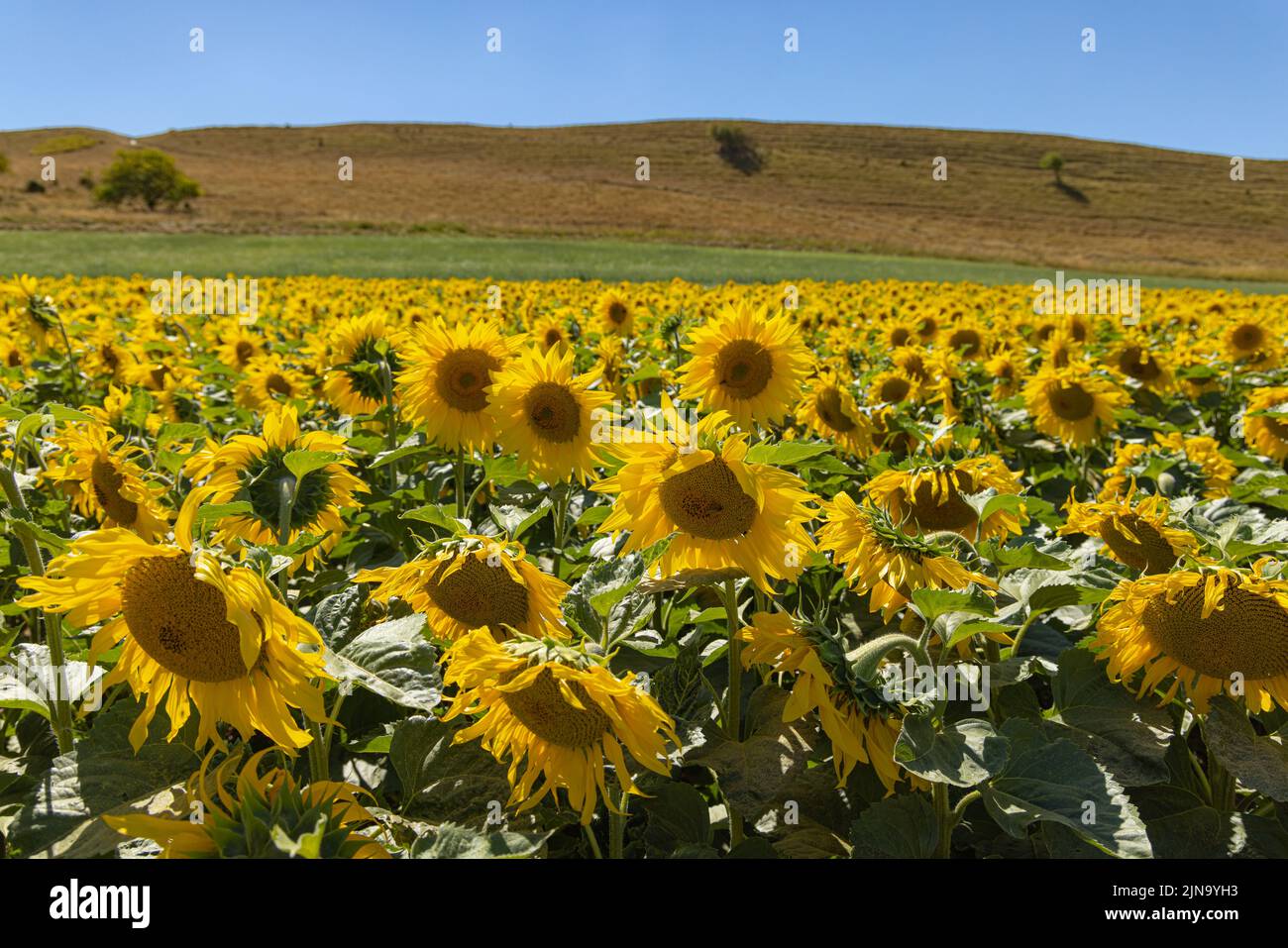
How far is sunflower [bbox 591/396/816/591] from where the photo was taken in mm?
1794

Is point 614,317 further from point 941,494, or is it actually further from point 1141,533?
point 1141,533

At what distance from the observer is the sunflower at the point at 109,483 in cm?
262

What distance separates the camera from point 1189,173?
8550 cm

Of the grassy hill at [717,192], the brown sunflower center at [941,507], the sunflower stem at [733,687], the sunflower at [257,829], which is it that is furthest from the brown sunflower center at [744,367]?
the grassy hill at [717,192]

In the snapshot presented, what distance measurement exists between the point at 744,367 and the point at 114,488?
211 cm

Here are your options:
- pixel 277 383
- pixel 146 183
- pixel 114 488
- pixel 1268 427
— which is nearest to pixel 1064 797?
pixel 114 488

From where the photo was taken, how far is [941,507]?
240cm

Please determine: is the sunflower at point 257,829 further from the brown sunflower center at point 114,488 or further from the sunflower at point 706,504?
the brown sunflower center at point 114,488

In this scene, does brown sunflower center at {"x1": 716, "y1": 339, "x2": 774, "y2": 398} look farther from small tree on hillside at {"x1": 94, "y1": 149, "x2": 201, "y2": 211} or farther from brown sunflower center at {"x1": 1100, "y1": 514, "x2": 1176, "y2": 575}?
small tree on hillside at {"x1": 94, "y1": 149, "x2": 201, "y2": 211}

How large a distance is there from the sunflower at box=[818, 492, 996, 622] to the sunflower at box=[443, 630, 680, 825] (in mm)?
611

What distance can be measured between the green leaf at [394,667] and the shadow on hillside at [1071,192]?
3533 inches

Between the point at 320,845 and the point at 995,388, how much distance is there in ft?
17.4

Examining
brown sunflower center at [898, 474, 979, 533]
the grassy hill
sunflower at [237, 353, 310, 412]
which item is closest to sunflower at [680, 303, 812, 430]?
brown sunflower center at [898, 474, 979, 533]
